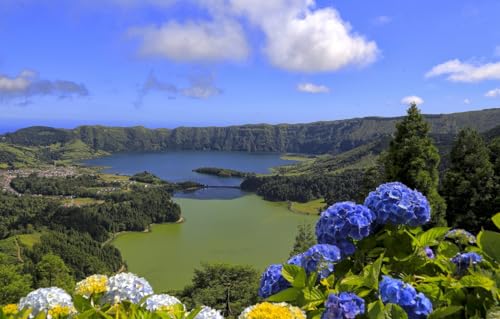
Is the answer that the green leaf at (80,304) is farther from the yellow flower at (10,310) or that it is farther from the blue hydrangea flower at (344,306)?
the blue hydrangea flower at (344,306)

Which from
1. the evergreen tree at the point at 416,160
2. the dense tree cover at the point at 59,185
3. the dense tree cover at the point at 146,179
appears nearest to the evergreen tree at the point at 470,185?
the evergreen tree at the point at 416,160

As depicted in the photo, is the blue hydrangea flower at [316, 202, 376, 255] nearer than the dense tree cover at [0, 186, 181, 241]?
Yes

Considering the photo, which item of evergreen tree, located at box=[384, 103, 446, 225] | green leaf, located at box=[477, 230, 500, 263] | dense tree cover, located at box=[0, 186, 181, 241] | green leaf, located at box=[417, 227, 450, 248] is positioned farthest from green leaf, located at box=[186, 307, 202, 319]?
dense tree cover, located at box=[0, 186, 181, 241]

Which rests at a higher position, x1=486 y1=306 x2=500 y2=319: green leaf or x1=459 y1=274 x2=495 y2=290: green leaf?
x1=459 y1=274 x2=495 y2=290: green leaf

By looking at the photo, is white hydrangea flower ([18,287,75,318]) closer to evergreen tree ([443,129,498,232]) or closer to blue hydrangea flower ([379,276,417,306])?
blue hydrangea flower ([379,276,417,306])

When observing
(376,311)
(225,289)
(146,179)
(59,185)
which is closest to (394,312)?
(376,311)

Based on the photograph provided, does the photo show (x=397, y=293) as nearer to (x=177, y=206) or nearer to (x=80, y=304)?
(x=80, y=304)

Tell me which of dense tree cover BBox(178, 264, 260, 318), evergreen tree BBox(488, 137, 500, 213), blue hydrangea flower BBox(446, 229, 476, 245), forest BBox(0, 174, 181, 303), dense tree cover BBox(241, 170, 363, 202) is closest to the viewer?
blue hydrangea flower BBox(446, 229, 476, 245)

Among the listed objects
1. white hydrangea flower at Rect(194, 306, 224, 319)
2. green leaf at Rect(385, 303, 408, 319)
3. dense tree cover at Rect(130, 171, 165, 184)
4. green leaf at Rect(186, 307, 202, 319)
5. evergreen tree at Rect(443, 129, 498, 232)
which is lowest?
dense tree cover at Rect(130, 171, 165, 184)

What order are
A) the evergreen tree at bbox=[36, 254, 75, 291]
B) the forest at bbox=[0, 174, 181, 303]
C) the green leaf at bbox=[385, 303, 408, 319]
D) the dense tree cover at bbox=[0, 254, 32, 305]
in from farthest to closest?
the forest at bbox=[0, 174, 181, 303] < the evergreen tree at bbox=[36, 254, 75, 291] < the dense tree cover at bbox=[0, 254, 32, 305] < the green leaf at bbox=[385, 303, 408, 319]
